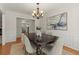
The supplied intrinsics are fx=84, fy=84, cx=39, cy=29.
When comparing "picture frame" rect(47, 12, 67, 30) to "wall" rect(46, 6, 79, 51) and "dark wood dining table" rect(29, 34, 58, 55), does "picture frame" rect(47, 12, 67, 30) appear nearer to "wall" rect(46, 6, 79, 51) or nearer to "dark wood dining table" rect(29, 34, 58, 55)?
"wall" rect(46, 6, 79, 51)

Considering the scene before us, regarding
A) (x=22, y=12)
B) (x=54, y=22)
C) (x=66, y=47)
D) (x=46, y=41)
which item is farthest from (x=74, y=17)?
(x=22, y=12)

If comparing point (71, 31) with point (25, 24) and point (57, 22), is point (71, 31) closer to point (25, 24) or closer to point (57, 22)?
point (57, 22)

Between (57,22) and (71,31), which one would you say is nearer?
(57,22)

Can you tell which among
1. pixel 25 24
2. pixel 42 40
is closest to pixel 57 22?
pixel 42 40

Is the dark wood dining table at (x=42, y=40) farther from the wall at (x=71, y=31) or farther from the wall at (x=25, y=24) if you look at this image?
the wall at (x=25, y=24)

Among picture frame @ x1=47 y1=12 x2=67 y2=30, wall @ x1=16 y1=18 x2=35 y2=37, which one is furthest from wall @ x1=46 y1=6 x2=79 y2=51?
wall @ x1=16 y1=18 x2=35 y2=37

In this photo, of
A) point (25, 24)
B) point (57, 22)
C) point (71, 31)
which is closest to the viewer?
point (25, 24)

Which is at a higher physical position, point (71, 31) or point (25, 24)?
point (25, 24)

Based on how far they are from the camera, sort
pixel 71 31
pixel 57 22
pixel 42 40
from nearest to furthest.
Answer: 1. pixel 57 22
2. pixel 42 40
3. pixel 71 31

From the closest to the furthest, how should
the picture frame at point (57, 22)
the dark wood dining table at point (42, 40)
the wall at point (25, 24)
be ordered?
the wall at point (25, 24) < the picture frame at point (57, 22) < the dark wood dining table at point (42, 40)

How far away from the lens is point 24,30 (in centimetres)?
187

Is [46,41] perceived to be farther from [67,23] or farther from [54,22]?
[67,23]

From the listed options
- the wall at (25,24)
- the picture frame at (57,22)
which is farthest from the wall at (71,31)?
the wall at (25,24)

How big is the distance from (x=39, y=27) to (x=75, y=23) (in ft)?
3.39
